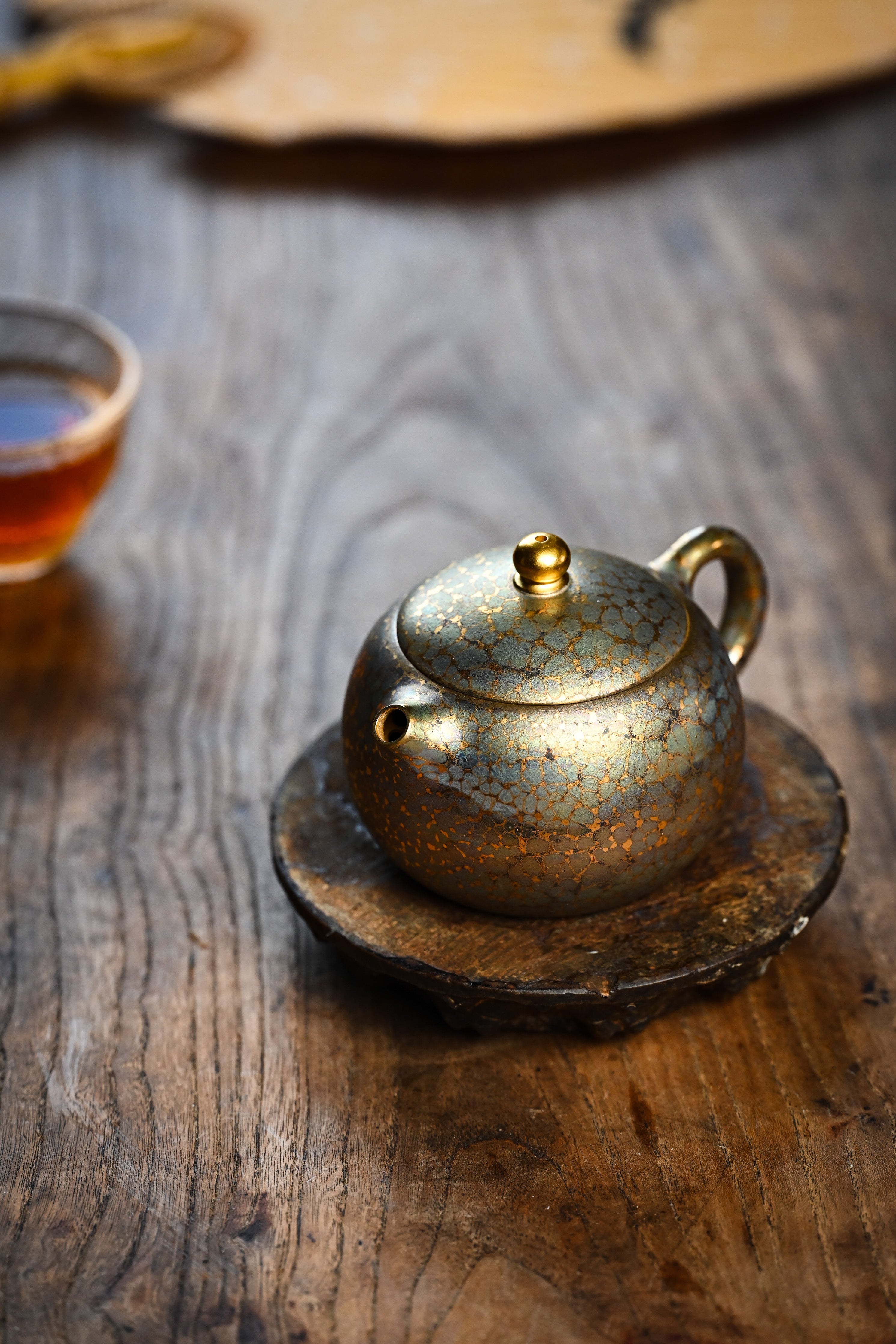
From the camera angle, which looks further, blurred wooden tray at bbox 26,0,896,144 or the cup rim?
blurred wooden tray at bbox 26,0,896,144

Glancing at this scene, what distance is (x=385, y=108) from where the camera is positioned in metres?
1.41

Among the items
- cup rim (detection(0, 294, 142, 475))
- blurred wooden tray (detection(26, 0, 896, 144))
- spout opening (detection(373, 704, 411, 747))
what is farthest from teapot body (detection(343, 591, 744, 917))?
blurred wooden tray (detection(26, 0, 896, 144))

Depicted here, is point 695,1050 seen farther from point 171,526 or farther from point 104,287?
point 104,287

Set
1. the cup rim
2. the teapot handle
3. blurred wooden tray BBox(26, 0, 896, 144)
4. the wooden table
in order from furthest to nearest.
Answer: blurred wooden tray BBox(26, 0, 896, 144) < the cup rim < the teapot handle < the wooden table

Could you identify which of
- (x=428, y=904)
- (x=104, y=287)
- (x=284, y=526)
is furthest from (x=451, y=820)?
(x=104, y=287)

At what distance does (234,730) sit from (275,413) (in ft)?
1.22

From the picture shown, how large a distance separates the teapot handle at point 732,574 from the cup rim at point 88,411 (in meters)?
0.40

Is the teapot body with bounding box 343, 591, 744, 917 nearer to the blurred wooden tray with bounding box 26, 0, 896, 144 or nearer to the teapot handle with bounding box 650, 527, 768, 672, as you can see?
the teapot handle with bounding box 650, 527, 768, 672

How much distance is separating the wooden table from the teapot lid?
169mm

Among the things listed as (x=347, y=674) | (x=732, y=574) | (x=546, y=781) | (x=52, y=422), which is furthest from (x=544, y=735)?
(x=52, y=422)

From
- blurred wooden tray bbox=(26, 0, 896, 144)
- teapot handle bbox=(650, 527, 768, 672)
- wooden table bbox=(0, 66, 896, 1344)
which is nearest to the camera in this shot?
wooden table bbox=(0, 66, 896, 1344)

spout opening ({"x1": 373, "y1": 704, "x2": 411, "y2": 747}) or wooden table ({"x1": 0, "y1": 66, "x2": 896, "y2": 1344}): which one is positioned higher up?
spout opening ({"x1": 373, "y1": 704, "x2": 411, "y2": 747})

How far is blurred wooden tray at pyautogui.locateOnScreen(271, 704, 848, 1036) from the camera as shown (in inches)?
22.4

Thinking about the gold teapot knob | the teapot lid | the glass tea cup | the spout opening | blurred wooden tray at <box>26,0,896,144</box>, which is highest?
the gold teapot knob
